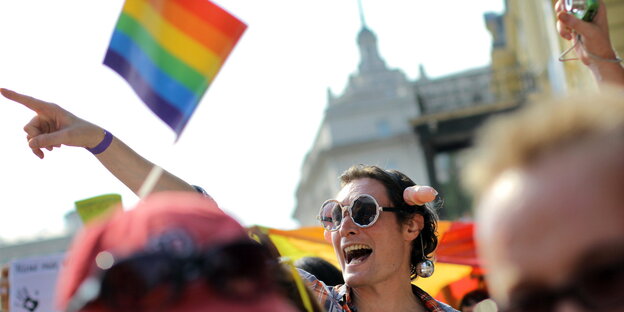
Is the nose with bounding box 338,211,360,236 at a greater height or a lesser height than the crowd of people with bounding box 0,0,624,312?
lesser

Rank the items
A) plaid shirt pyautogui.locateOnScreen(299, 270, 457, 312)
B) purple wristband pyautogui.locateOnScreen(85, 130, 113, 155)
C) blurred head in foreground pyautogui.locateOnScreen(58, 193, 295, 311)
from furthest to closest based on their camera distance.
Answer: plaid shirt pyautogui.locateOnScreen(299, 270, 457, 312), purple wristband pyautogui.locateOnScreen(85, 130, 113, 155), blurred head in foreground pyautogui.locateOnScreen(58, 193, 295, 311)

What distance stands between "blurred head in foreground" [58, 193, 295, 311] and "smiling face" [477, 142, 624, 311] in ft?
0.98

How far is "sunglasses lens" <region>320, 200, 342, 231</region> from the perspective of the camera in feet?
9.96

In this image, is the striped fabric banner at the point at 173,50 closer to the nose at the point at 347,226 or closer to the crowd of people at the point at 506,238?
the nose at the point at 347,226

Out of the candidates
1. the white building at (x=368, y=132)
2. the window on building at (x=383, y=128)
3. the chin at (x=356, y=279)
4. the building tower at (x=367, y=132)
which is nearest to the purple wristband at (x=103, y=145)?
the chin at (x=356, y=279)

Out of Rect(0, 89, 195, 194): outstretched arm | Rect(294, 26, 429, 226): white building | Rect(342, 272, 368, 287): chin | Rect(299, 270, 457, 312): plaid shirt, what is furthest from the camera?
Rect(294, 26, 429, 226): white building

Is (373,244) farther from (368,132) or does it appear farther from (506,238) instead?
(368,132)

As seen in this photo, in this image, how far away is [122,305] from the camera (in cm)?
96

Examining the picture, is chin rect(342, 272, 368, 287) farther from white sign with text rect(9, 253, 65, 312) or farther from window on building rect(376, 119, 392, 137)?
window on building rect(376, 119, 392, 137)

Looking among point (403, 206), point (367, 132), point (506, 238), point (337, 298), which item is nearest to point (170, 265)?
point (506, 238)

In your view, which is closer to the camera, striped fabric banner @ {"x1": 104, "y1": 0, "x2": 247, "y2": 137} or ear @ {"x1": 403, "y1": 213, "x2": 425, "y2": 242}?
striped fabric banner @ {"x1": 104, "y1": 0, "x2": 247, "y2": 137}


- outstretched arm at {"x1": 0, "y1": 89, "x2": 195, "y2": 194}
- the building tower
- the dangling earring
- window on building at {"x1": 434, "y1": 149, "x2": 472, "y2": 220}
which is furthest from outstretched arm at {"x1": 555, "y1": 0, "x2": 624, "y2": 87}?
the building tower

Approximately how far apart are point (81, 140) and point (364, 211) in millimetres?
1200

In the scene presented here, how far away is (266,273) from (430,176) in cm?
2078
